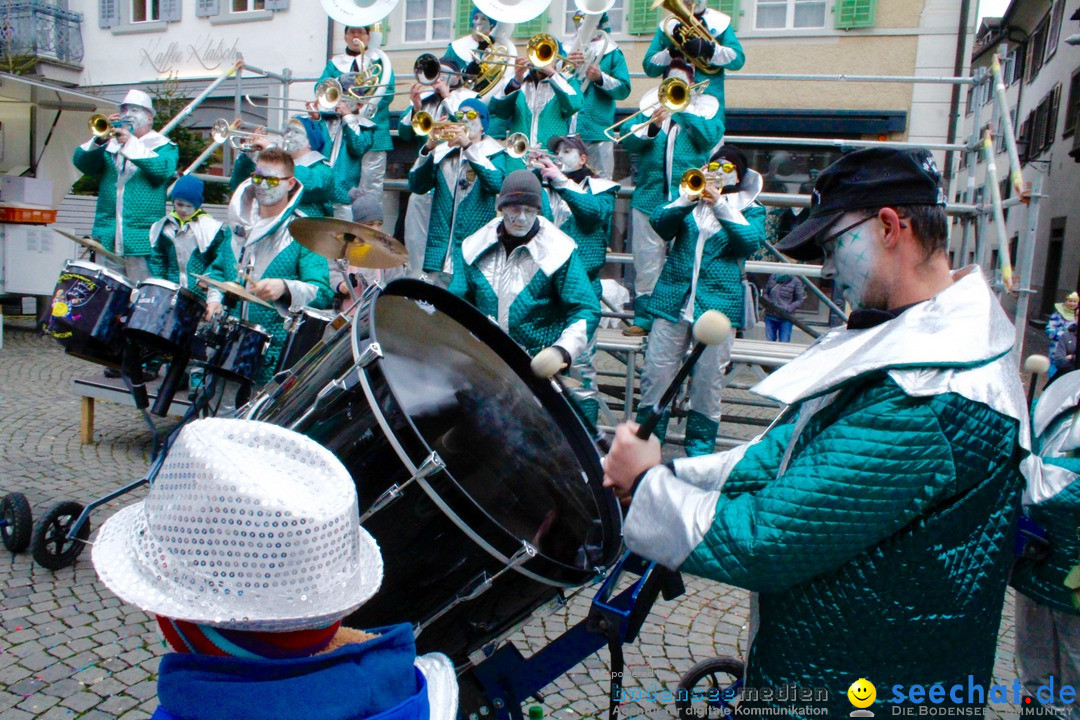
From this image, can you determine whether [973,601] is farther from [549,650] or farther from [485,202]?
[485,202]

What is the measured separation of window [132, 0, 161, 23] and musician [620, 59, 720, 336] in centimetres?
1529

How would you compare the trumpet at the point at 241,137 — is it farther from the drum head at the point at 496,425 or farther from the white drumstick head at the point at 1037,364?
the white drumstick head at the point at 1037,364

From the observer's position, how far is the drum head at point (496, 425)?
7.00 feet

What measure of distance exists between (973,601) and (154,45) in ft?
64.4

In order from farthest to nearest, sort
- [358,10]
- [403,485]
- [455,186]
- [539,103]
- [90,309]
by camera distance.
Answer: [358,10]
[539,103]
[455,186]
[90,309]
[403,485]

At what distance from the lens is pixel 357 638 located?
4.59ft

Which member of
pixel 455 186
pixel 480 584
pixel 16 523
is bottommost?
pixel 16 523

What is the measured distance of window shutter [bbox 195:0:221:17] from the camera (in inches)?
664

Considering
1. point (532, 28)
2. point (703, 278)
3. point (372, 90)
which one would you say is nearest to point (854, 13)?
point (532, 28)

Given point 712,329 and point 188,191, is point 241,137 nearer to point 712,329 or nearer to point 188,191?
point 188,191

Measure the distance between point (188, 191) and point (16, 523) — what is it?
128 inches

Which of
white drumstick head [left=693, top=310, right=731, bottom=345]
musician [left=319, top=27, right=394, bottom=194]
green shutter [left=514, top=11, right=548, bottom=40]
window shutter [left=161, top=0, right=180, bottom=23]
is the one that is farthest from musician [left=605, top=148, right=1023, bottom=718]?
window shutter [left=161, top=0, right=180, bottom=23]

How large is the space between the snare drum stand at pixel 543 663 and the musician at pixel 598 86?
5401 mm

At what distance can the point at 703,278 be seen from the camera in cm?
546
